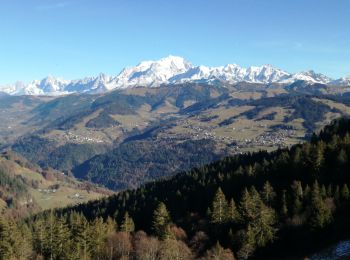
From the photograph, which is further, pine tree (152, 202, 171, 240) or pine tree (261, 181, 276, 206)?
pine tree (152, 202, 171, 240)

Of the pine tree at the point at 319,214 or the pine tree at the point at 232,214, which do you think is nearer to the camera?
the pine tree at the point at 319,214

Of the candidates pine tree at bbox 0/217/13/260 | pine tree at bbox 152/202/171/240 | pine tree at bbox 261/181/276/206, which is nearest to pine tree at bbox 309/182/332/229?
pine tree at bbox 261/181/276/206

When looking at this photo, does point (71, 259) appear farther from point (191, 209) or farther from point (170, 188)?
point (170, 188)

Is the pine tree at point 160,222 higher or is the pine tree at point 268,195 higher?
the pine tree at point 268,195

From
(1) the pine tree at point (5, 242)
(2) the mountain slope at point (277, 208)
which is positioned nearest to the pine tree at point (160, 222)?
(2) the mountain slope at point (277, 208)

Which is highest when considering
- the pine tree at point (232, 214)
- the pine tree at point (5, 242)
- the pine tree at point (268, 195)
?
the pine tree at point (268, 195)

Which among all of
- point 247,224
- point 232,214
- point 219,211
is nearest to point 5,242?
point 219,211

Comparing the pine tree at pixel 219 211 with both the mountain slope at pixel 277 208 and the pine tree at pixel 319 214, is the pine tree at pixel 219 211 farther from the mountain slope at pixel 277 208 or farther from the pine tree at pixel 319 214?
the pine tree at pixel 319 214

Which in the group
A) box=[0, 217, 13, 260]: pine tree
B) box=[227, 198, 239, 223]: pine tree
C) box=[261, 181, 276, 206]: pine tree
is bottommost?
box=[0, 217, 13, 260]: pine tree

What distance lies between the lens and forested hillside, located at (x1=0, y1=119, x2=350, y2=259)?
92419mm

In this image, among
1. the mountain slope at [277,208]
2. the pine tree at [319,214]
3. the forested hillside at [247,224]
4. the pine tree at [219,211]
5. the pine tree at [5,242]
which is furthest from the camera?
the pine tree at [219,211]

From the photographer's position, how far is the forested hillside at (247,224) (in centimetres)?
9242

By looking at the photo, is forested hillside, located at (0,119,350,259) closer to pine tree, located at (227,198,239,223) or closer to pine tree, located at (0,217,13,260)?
pine tree, located at (227,198,239,223)

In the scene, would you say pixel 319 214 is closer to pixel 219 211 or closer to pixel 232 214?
pixel 232 214
